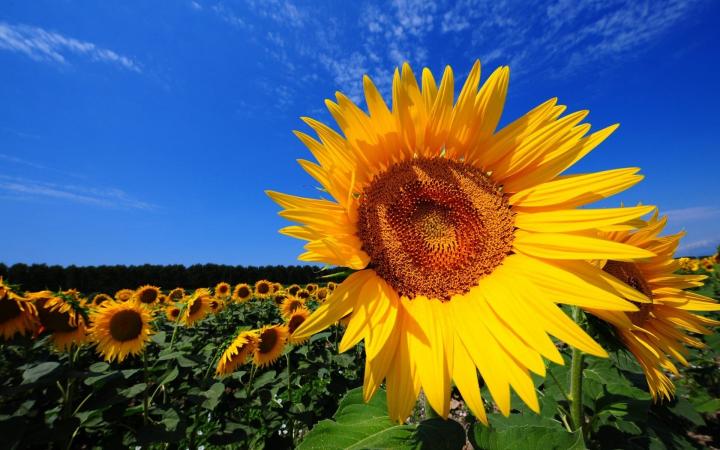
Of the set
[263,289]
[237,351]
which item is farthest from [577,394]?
[263,289]

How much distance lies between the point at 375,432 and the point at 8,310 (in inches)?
135

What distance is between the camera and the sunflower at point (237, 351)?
165 inches

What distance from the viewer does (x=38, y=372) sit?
9.50 ft

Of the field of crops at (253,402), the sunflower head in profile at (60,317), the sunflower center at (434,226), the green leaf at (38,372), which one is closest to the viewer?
the field of crops at (253,402)

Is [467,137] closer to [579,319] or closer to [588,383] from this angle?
[579,319]

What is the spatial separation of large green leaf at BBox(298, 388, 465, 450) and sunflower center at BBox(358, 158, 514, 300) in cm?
52

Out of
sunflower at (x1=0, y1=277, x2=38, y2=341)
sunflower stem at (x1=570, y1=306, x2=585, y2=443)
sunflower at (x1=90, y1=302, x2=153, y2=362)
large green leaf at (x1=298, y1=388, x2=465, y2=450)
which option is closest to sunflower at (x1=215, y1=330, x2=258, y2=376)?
sunflower at (x1=90, y1=302, x2=153, y2=362)

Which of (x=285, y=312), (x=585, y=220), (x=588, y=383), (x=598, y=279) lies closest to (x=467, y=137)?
(x=585, y=220)

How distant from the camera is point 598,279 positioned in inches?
55.7

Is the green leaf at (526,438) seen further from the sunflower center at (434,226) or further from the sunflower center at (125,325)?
the sunflower center at (125,325)

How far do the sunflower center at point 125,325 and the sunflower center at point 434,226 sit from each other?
4.41 m

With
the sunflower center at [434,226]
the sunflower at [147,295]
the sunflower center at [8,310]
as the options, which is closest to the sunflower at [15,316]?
the sunflower center at [8,310]

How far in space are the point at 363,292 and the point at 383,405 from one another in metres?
0.55

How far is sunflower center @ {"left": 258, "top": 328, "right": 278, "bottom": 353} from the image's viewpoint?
4.79 meters
